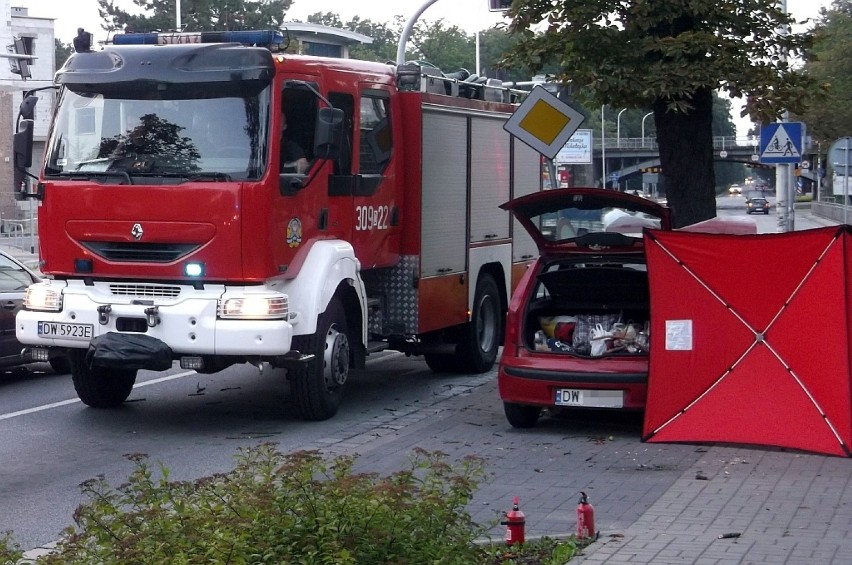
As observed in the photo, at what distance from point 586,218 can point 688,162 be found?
3.32 meters

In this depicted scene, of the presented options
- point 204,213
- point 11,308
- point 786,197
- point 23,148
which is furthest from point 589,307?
point 786,197

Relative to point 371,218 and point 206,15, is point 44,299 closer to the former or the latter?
point 371,218

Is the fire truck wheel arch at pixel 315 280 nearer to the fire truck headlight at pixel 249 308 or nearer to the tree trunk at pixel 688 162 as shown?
the fire truck headlight at pixel 249 308

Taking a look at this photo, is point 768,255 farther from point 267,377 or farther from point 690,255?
point 267,377

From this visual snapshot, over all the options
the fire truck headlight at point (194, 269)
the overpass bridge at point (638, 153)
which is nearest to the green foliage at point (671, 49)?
the fire truck headlight at point (194, 269)

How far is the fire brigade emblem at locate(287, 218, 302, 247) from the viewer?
35.9 ft

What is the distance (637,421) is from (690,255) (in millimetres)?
2011

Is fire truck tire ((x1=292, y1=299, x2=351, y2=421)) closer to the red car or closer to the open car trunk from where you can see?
the red car

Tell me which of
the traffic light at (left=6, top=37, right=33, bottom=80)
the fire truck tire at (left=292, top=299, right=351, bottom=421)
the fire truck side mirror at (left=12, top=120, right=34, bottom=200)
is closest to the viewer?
the fire truck tire at (left=292, top=299, right=351, bottom=421)

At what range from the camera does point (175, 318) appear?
419 inches

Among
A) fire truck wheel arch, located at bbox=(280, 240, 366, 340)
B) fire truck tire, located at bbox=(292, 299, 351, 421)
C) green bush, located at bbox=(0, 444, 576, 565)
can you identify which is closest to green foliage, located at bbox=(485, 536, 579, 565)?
green bush, located at bbox=(0, 444, 576, 565)

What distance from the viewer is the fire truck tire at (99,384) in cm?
1189

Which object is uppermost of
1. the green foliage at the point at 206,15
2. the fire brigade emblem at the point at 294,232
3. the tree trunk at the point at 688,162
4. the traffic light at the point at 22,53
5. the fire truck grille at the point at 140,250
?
the green foliage at the point at 206,15

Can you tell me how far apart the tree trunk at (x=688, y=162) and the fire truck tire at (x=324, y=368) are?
4.49 meters
